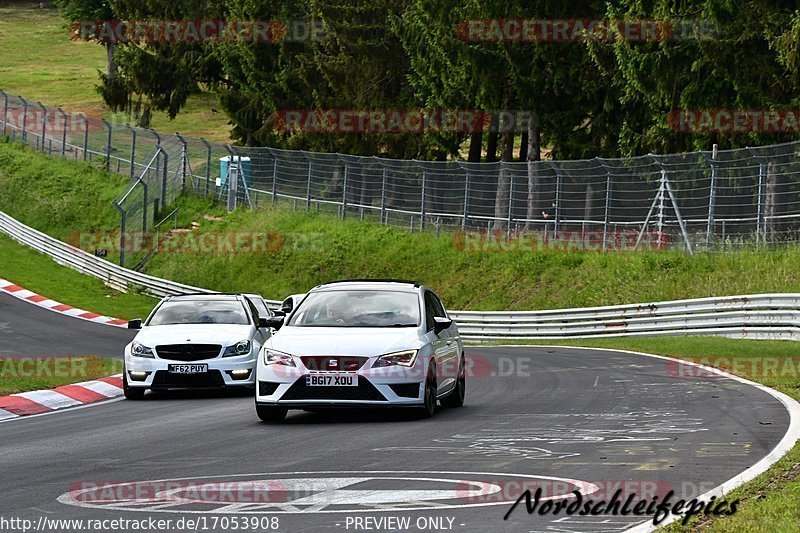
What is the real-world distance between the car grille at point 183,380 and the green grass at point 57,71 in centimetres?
5950

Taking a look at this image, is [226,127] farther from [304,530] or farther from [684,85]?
[304,530]

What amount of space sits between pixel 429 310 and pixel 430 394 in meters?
1.30

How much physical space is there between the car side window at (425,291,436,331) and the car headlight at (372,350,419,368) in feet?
2.70

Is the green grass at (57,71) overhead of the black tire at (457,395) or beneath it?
overhead

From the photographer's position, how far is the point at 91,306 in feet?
134

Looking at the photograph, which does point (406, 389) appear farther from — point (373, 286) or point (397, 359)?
point (373, 286)

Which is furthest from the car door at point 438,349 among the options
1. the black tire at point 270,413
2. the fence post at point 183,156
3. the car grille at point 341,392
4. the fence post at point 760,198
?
the fence post at point 183,156

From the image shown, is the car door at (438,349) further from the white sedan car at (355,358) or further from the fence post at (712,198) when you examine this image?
the fence post at (712,198)

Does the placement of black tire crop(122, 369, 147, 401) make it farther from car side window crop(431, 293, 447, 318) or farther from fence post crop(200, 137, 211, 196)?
fence post crop(200, 137, 211, 196)

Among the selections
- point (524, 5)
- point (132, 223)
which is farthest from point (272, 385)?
point (132, 223)

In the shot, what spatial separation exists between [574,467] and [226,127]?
81.8 m

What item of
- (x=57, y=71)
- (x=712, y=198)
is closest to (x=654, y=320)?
(x=712, y=198)

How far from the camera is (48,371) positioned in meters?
21.0

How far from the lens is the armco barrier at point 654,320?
25578mm
